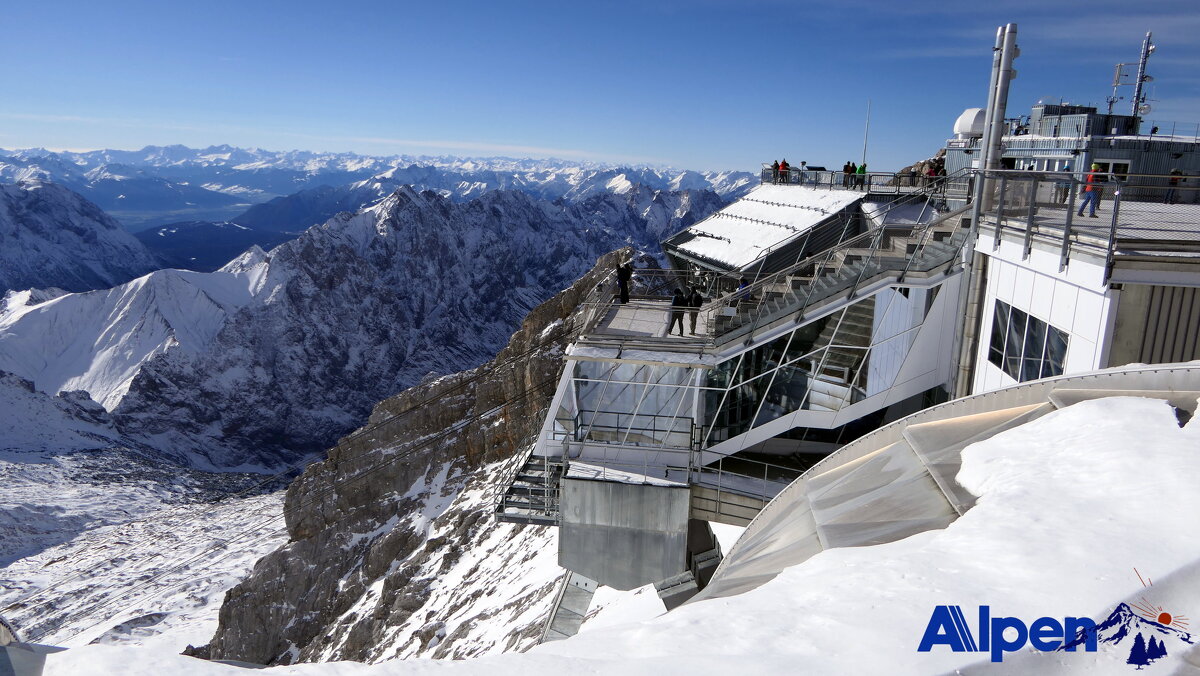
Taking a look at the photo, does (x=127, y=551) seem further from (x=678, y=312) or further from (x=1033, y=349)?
(x=1033, y=349)

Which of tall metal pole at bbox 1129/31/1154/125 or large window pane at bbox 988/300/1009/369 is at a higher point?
tall metal pole at bbox 1129/31/1154/125

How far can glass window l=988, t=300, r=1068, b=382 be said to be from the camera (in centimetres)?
1442

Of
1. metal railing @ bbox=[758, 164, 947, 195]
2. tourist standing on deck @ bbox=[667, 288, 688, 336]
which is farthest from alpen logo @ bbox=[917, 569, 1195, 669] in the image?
metal railing @ bbox=[758, 164, 947, 195]

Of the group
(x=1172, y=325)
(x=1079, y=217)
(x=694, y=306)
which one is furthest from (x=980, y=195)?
(x=694, y=306)

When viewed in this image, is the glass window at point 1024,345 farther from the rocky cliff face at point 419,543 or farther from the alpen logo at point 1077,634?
the rocky cliff face at point 419,543

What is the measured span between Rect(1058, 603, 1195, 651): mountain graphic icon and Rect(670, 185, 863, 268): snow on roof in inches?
821

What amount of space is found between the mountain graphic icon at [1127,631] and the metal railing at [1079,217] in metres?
8.68

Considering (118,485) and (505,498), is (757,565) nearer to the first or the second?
(505,498)

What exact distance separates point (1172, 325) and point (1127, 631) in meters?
9.24

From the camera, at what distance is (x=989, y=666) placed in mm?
5660

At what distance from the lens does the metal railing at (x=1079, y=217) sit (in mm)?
13086

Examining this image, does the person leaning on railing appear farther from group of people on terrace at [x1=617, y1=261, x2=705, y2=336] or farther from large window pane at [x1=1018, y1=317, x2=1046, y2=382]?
large window pane at [x1=1018, y1=317, x2=1046, y2=382]

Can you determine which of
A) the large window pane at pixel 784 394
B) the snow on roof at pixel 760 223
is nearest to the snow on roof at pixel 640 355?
the large window pane at pixel 784 394

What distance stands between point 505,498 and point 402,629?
94.1ft
